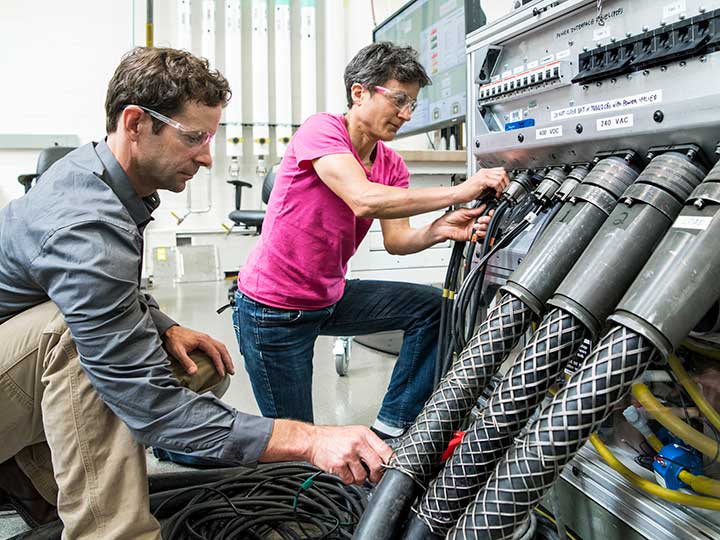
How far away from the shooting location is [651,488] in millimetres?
801

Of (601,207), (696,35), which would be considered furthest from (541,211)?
(696,35)

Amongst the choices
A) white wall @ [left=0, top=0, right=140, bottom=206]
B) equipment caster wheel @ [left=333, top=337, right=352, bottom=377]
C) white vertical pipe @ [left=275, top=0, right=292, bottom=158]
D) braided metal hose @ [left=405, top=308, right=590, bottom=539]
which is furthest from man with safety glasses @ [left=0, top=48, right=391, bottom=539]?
white wall @ [left=0, top=0, right=140, bottom=206]

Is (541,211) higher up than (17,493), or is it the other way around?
(541,211)

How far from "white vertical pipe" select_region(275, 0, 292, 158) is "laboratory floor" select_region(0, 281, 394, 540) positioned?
179 cm

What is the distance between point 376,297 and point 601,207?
0.79 meters

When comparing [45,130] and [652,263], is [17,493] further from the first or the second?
[45,130]

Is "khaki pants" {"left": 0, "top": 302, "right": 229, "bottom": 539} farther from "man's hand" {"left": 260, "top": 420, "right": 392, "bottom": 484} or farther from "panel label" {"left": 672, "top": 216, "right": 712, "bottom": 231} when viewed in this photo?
"panel label" {"left": 672, "top": 216, "right": 712, "bottom": 231}

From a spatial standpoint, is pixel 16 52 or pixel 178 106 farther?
pixel 16 52

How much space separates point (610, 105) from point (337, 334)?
35.5 inches

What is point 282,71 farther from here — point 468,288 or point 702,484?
point 702,484

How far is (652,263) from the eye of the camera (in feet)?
2.03

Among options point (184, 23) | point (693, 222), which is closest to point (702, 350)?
point (693, 222)

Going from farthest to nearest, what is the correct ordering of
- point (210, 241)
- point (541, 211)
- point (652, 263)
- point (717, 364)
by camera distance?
point (210, 241) < point (541, 211) < point (717, 364) < point (652, 263)

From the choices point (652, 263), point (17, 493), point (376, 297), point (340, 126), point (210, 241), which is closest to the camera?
point (652, 263)
